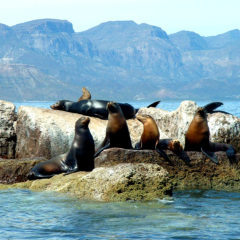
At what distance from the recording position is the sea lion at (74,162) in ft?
38.9

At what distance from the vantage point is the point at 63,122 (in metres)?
14.0

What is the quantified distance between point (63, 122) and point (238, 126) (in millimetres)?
4167

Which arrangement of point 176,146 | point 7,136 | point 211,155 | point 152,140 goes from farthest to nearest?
1. point 7,136
2. point 152,140
3. point 211,155
4. point 176,146

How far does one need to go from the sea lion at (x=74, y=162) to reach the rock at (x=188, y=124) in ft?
9.61

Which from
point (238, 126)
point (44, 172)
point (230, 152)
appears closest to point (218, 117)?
point (238, 126)

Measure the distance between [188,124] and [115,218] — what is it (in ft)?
20.9

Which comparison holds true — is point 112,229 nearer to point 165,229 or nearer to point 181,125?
point 165,229

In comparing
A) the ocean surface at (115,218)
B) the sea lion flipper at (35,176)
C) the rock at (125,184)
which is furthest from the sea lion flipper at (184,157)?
the sea lion flipper at (35,176)

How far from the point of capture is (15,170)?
1259 cm

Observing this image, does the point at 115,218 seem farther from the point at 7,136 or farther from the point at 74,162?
the point at 7,136

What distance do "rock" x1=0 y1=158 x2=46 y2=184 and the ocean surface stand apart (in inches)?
60.4

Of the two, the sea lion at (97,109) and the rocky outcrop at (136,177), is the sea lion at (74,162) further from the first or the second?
the sea lion at (97,109)

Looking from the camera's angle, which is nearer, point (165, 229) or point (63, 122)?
point (165, 229)

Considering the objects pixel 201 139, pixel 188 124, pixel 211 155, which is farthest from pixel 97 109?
pixel 211 155
